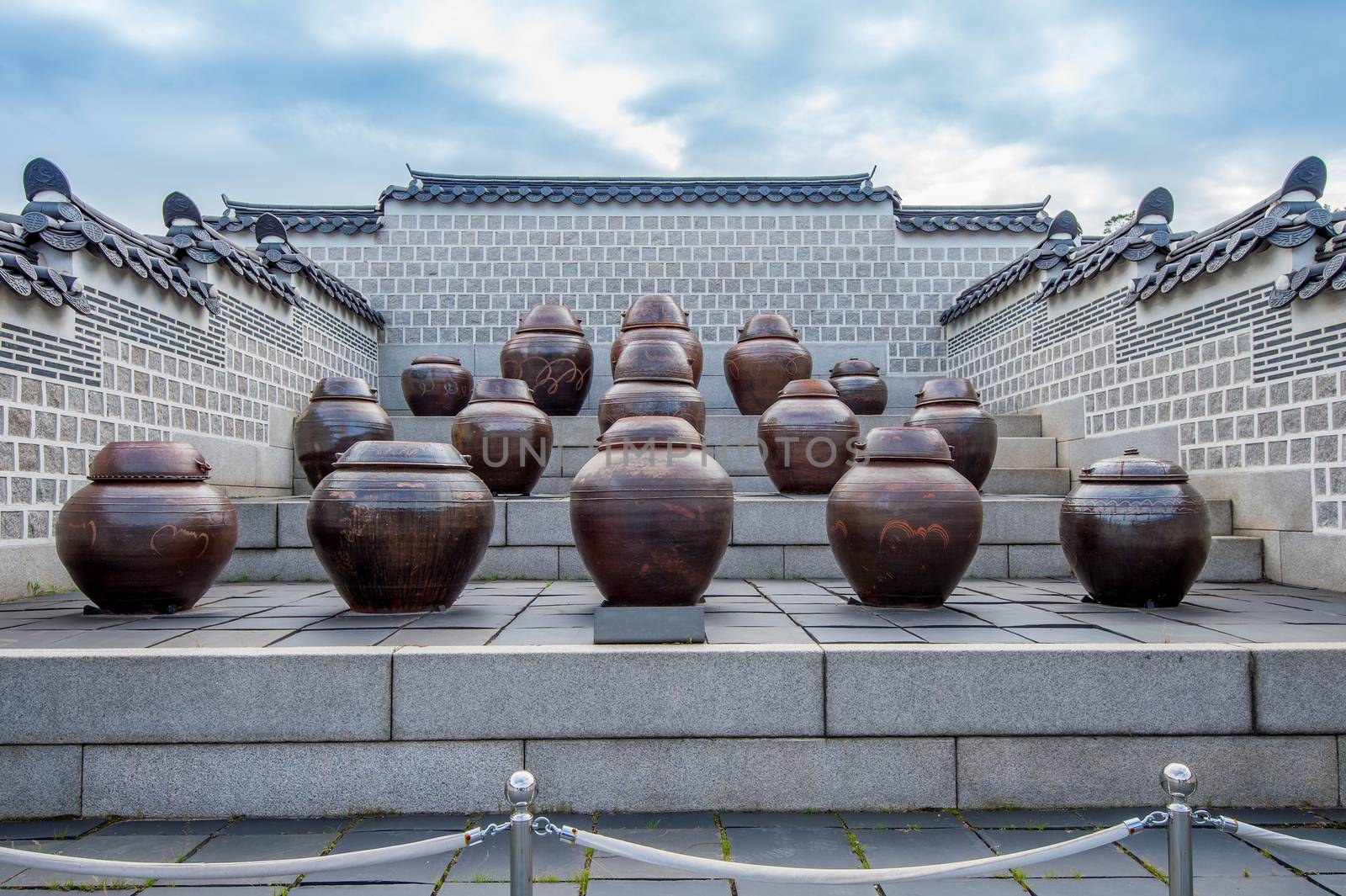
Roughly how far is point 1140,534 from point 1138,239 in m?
3.31

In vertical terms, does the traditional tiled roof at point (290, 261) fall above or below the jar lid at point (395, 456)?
above

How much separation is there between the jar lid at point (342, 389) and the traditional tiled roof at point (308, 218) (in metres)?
5.20

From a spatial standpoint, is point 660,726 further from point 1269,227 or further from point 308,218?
point 308,218

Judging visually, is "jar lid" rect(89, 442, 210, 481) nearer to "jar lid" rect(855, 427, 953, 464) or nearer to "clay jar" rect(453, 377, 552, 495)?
"clay jar" rect(453, 377, 552, 495)

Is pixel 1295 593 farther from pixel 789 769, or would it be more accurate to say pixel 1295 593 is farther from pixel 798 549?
pixel 789 769

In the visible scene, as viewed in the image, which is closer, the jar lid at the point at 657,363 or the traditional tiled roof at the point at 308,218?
the jar lid at the point at 657,363

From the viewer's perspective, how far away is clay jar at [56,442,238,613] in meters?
3.68

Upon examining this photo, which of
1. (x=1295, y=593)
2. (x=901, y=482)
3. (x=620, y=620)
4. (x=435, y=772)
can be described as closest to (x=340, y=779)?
(x=435, y=772)

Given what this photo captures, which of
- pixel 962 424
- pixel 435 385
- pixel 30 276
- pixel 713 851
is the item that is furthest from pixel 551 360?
pixel 713 851

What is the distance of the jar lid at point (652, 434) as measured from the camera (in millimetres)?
3518

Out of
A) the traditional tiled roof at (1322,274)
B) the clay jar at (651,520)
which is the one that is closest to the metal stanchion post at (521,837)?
the clay jar at (651,520)

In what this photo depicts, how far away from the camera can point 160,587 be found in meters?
3.77

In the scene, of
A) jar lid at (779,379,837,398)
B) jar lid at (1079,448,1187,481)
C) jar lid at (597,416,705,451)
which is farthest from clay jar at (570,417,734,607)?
jar lid at (779,379,837,398)

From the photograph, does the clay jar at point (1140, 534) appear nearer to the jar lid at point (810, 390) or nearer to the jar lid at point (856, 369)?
the jar lid at point (810, 390)
